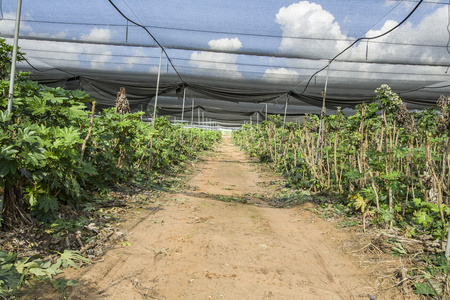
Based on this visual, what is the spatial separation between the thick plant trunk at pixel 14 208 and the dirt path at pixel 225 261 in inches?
32.3

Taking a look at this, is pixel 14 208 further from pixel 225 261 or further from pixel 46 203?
pixel 225 261

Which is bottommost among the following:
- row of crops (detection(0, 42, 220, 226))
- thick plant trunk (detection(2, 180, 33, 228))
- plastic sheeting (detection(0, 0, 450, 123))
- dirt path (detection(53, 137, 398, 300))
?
dirt path (detection(53, 137, 398, 300))

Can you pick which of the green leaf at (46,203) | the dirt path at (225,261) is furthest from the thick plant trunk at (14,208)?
the dirt path at (225,261)

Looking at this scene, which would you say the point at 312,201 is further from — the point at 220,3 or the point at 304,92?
the point at 304,92

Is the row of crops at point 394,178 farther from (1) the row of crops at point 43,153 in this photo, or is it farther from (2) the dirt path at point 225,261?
(1) the row of crops at point 43,153

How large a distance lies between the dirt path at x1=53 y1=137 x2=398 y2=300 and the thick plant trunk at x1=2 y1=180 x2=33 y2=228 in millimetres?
821

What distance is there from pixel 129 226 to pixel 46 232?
93 centimetres

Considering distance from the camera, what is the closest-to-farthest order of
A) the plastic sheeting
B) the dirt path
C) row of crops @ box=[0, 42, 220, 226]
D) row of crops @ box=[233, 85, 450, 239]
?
the dirt path < row of crops @ box=[0, 42, 220, 226] < row of crops @ box=[233, 85, 450, 239] < the plastic sheeting

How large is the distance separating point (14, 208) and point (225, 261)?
6.29 ft

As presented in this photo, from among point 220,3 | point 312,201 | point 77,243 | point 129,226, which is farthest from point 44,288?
point 220,3

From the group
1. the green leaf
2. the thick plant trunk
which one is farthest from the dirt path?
the thick plant trunk

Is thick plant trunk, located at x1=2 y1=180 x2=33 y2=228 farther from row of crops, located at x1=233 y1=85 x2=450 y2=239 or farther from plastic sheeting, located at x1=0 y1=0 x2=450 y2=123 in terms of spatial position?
plastic sheeting, located at x1=0 y1=0 x2=450 y2=123

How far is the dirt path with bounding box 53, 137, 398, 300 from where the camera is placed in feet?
7.88

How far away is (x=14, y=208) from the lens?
282cm
